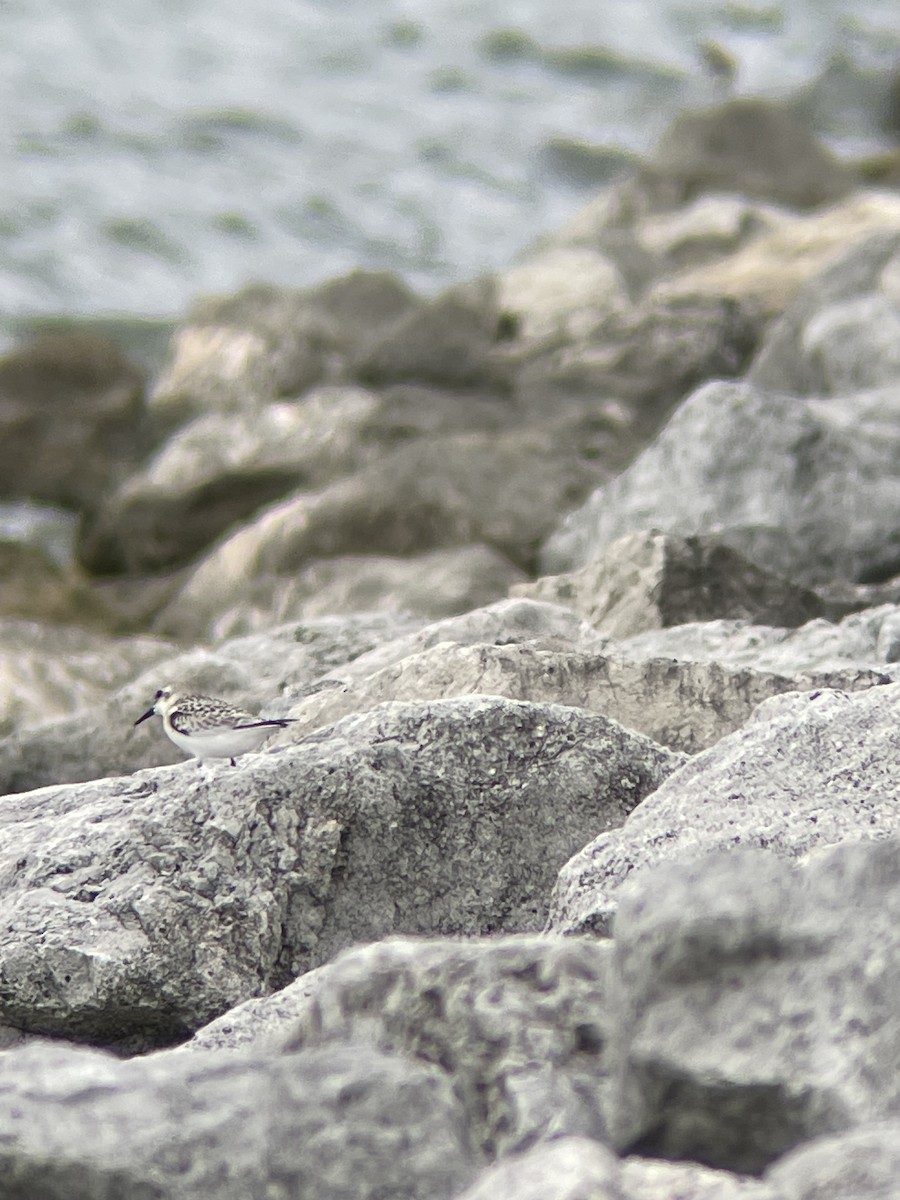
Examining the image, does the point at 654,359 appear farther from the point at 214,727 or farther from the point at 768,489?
the point at 214,727

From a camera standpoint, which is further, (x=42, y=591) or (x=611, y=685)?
(x=42, y=591)

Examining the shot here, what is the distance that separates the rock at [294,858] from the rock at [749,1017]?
154 centimetres

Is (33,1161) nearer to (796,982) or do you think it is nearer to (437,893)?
(796,982)

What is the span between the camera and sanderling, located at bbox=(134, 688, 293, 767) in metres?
5.11

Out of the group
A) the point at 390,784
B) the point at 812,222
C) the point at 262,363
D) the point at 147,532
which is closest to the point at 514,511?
the point at 147,532

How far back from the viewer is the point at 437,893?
432cm

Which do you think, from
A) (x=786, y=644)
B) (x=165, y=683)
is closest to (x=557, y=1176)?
(x=786, y=644)

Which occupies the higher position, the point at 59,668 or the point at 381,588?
Answer: the point at 381,588

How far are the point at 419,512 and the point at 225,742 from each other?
419 cm

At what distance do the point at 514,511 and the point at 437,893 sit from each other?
502 centimetres

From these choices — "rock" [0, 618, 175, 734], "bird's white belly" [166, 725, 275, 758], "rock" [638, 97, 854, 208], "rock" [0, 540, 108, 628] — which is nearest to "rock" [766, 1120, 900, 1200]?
"bird's white belly" [166, 725, 275, 758]

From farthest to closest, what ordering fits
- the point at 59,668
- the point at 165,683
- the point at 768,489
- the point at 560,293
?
the point at 560,293, the point at 59,668, the point at 768,489, the point at 165,683

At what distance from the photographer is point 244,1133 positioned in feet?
8.95

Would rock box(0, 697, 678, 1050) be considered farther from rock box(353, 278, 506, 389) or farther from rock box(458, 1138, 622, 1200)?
rock box(353, 278, 506, 389)
